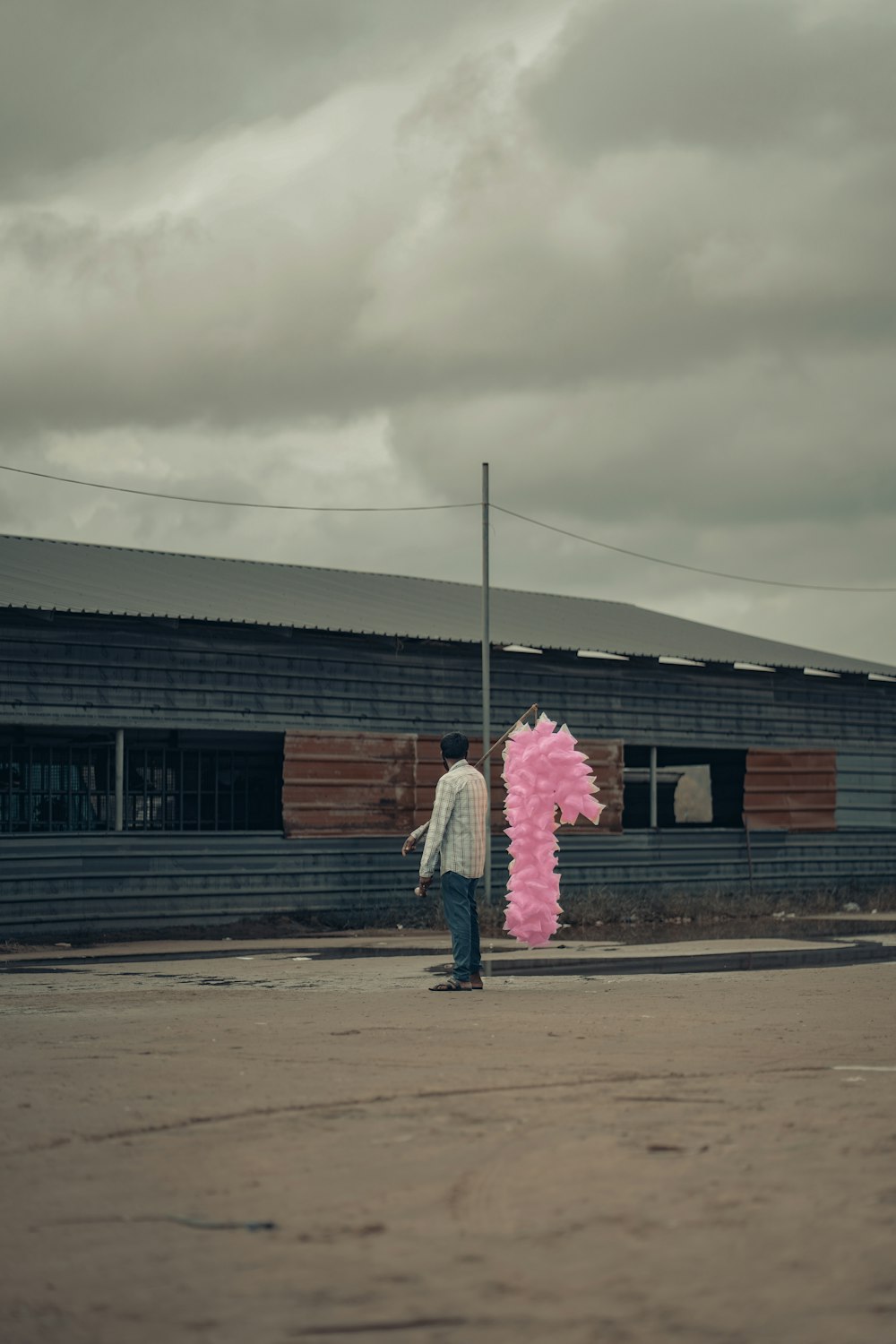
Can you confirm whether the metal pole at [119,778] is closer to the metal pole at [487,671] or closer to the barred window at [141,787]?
the barred window at [141,787]

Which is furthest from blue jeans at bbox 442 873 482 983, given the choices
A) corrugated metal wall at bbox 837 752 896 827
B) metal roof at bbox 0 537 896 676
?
corrugated metal wall at bbox 837 752 896 827

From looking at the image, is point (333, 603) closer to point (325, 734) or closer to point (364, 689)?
point (364, 689)

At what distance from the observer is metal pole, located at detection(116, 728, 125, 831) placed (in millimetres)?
19312

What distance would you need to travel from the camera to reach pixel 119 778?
63.4 feet

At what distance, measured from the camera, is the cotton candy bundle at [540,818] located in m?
16.5

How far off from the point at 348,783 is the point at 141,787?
10.3 feet

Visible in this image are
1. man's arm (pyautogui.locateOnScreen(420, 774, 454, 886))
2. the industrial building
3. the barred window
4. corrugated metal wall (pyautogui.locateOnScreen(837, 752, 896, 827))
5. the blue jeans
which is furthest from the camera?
corrugated metal wall (pyautogui.locateOnScreen(837, 752, 896, 827))

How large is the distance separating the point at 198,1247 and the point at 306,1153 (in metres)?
1.28

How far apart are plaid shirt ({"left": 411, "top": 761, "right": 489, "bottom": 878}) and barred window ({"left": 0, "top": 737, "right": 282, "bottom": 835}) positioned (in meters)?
9.36

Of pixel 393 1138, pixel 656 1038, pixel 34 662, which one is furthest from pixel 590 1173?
pixel 34 662

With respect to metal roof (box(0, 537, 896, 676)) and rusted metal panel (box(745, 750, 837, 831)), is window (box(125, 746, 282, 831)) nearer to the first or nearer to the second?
metal roof (box(0, 537, 896, 676))

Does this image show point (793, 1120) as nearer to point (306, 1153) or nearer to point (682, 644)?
point (306, 1153)

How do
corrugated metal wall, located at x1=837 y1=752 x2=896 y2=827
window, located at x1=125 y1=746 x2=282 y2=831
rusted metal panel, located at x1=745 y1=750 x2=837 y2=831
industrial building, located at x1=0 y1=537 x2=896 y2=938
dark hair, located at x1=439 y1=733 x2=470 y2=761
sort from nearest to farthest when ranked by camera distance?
dark hair, located at x1=439 y1=733 x2=470 y2=761 → industrial building, located at x1=0 y1=537 x2=896 y2=938 → window, located at x1=125 y1=746 x2=282 y2=831 → rusted metal panel, located at x1=745 y1=750 x2=837 y2=831 → corrugated metal wall, located at x1=837 y1=752 x2=896 y2=827

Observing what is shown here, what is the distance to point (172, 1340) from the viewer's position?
386 centimetres
